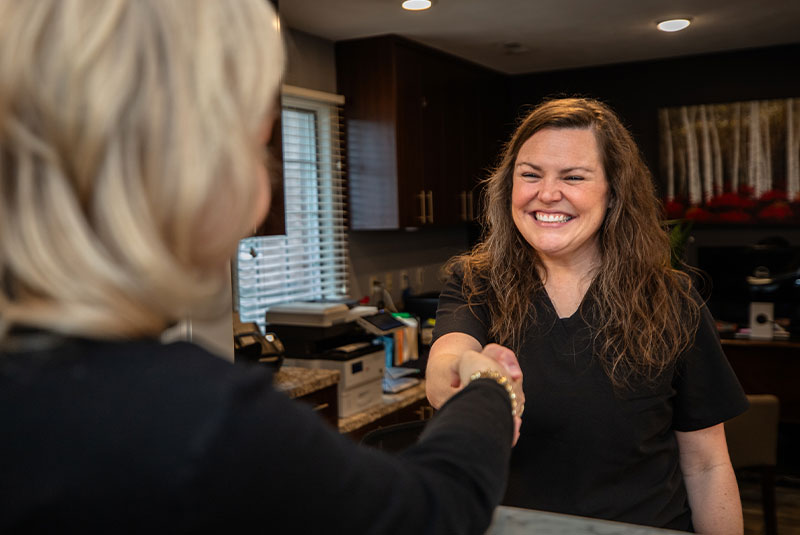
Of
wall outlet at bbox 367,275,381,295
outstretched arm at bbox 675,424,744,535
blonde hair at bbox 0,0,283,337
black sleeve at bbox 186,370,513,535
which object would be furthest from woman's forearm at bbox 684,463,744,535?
wall outlet at bbox 367,275,381,295

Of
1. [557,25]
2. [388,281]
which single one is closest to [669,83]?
[557,25]

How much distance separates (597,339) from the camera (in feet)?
4.89

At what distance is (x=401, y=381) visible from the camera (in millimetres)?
3693

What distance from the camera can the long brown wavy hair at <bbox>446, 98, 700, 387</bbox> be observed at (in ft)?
4.86

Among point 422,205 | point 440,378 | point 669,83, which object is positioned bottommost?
point 440,378

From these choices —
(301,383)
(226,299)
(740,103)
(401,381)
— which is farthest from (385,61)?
(226,299)

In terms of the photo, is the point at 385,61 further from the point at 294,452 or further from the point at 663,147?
the point at 294,452

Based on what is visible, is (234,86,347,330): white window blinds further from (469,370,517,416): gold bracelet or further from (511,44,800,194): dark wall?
(469,370,517,416): gold bracelet

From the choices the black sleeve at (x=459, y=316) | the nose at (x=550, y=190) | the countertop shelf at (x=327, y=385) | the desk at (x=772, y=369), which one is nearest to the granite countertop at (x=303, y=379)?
the countertop shelf at (x=327, y=385)

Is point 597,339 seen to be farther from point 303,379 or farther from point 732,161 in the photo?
point 732,161

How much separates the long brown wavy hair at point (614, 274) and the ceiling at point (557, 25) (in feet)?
7.07

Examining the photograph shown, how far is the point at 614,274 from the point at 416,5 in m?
2.40

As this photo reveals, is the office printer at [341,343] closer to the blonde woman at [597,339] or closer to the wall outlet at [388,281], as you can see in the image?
the wall outlet at [388,281]

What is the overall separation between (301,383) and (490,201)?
1429 millimetres
